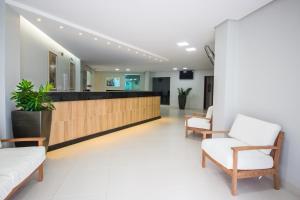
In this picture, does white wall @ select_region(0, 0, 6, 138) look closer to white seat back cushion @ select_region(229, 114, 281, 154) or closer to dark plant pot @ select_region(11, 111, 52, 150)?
dark plant pot @ select_region(11, 111, 52, 150)

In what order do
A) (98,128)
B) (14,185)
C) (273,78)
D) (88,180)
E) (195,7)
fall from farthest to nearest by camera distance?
(98,128), (195,7), (273,78), (88,180), (14,185)

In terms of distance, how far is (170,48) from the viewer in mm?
6117

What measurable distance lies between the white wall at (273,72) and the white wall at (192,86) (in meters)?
9.23

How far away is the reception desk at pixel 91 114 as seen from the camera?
3.92 m

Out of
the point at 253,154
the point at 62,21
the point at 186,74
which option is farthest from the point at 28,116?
the point at 186,74

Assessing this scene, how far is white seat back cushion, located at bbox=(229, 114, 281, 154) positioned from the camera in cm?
252

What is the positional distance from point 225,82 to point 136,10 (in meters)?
2.13

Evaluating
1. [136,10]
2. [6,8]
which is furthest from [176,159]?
[6,8]

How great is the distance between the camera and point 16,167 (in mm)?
1891

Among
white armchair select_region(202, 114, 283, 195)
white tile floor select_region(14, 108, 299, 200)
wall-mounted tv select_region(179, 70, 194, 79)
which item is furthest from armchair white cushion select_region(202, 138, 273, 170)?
wall-mounted tv select_region(179, 70, 194, 79)

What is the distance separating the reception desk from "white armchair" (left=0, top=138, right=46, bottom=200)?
152 centimetres

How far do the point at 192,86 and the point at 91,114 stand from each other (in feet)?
31.2

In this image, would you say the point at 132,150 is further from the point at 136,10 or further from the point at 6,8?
the point at 6,8

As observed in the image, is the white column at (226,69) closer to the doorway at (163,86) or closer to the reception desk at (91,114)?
the reception desk at (91,114)
